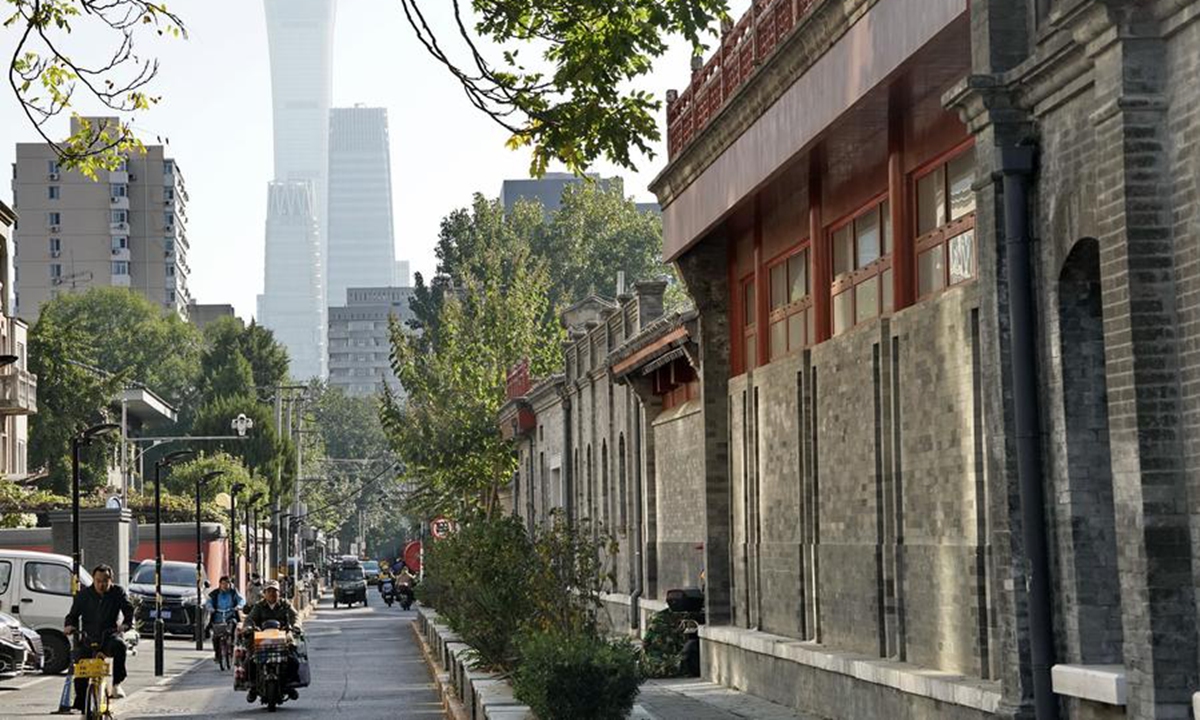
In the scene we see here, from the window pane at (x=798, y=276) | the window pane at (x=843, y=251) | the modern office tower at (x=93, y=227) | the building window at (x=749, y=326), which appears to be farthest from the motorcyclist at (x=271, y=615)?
the modern office tower at (x=93, y=227)

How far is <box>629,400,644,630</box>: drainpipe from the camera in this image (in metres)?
37.5

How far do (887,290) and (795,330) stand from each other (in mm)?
4295

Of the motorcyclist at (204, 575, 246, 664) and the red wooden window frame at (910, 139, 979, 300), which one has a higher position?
the red wooden window frame at (910, 139, 979, 300)

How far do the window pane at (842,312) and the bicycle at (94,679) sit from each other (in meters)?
8.94

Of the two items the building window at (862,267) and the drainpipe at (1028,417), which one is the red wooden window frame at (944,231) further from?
the drainpipe at (1028,417)

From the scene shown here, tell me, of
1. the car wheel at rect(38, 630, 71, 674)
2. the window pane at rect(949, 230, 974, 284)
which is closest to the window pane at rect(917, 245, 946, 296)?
the window pane at rect(949, 230, 974, 284)

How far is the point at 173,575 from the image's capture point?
5462cm

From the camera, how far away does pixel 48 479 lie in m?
86.8

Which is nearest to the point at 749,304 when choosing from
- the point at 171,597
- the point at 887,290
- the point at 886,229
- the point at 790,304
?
the point at 790,304

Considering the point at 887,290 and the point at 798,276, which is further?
the point at 798,276

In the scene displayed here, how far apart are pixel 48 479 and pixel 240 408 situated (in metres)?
25.0

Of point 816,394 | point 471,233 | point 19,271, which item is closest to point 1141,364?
point 816,394

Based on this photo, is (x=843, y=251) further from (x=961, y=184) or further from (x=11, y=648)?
(x=11, y=648)

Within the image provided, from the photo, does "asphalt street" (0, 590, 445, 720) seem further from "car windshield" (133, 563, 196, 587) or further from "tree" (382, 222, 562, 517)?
"tree" (382, 222, 562, 517)
